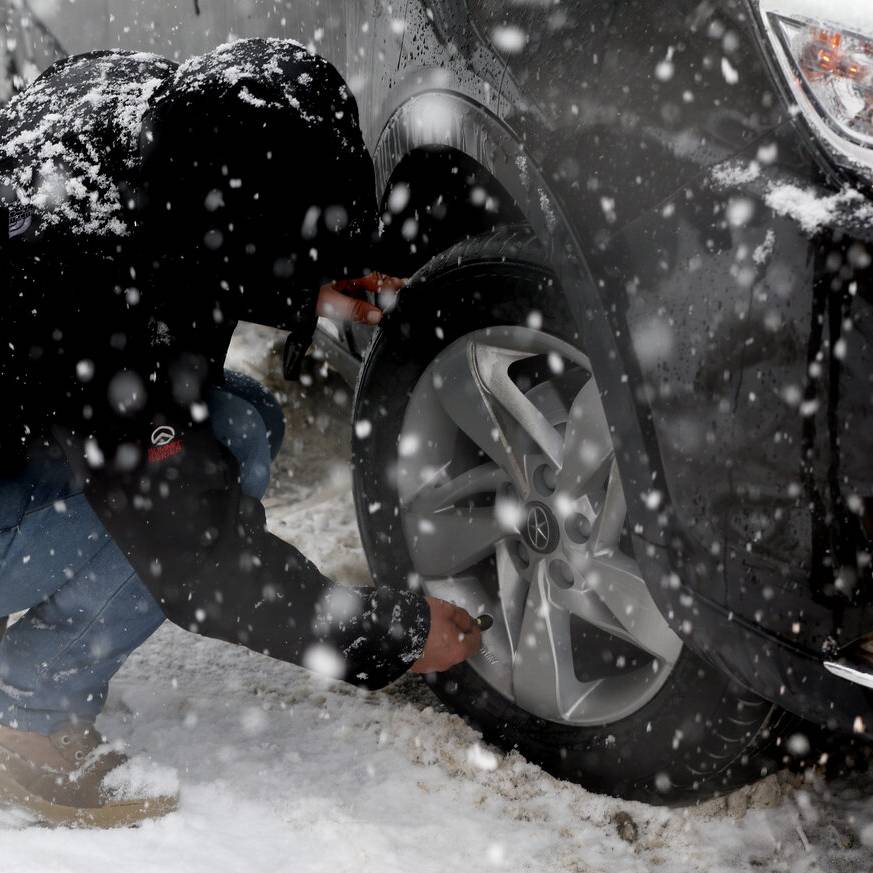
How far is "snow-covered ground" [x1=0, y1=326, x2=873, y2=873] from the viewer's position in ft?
5.61

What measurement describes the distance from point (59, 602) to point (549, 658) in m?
0.93

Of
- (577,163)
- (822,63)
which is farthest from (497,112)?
(822,63)

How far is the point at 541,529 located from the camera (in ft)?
6.01

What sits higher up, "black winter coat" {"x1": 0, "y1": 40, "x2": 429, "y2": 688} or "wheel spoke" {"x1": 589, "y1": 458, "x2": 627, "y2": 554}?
"black winter coat" {"x1": 0, "y1": 40, "x2": 429, "y2": 688}

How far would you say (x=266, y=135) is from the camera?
1452 millimetres

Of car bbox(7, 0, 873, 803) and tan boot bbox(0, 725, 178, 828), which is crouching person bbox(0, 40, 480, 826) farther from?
car bbox(7, 0, 873, 803)

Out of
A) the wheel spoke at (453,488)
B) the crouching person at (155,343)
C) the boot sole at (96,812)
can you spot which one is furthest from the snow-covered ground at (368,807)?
the wheel spoke at (453,488)

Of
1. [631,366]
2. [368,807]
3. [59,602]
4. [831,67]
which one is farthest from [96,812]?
[831,67]

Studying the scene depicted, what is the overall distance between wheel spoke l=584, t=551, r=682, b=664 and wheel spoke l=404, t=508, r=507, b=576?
28 centimetres

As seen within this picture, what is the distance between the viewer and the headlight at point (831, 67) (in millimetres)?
1143

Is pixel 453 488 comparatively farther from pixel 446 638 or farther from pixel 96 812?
pixel 96 812

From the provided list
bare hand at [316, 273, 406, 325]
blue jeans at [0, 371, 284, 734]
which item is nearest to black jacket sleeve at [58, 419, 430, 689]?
blue jeans at [0, 371, 284, 734]

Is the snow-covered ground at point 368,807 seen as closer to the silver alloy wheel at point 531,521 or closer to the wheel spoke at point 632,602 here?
the silver alloy wheel at point 531,521

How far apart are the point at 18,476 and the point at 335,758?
838mm
